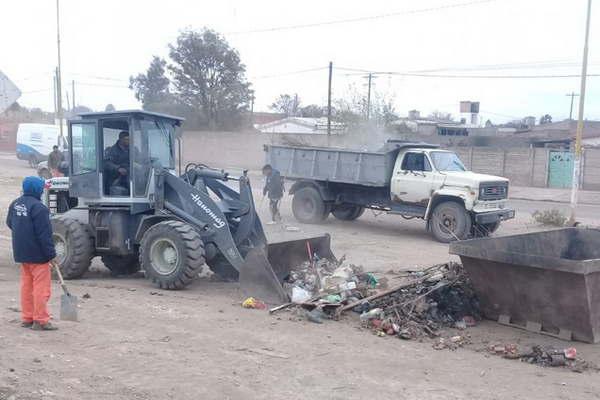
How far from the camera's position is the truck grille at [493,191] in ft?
49.3

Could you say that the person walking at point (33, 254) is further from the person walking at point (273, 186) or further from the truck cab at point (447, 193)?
the person walking at point (273, 186)

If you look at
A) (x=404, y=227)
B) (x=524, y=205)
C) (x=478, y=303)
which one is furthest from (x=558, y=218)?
(x=478, y=303)

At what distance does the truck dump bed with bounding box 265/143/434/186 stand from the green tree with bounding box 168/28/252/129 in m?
27.1

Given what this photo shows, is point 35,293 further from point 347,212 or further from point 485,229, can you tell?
point 347,212

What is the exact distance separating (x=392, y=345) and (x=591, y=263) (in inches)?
86.6

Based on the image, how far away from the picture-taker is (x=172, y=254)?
9320mm

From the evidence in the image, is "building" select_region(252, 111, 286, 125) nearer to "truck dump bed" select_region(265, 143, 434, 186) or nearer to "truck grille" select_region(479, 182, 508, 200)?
"truck dump bed" select_region(265, 143, 434, 186)

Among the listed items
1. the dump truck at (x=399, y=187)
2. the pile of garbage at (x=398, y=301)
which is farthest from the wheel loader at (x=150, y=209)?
the dump truck at (x=399, y=187)

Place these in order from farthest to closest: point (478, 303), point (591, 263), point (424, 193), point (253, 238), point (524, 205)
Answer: point (524, 205) < point (424, 193) < point (253, 238) < point (478, 303) < point (591, 263)

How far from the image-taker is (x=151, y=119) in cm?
1006

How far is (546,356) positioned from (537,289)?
2.70 feet

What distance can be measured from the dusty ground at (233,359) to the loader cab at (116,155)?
1649mm

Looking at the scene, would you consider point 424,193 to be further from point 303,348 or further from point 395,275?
point 303,348

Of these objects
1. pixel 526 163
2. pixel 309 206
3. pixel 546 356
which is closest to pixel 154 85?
pixel 526 163
